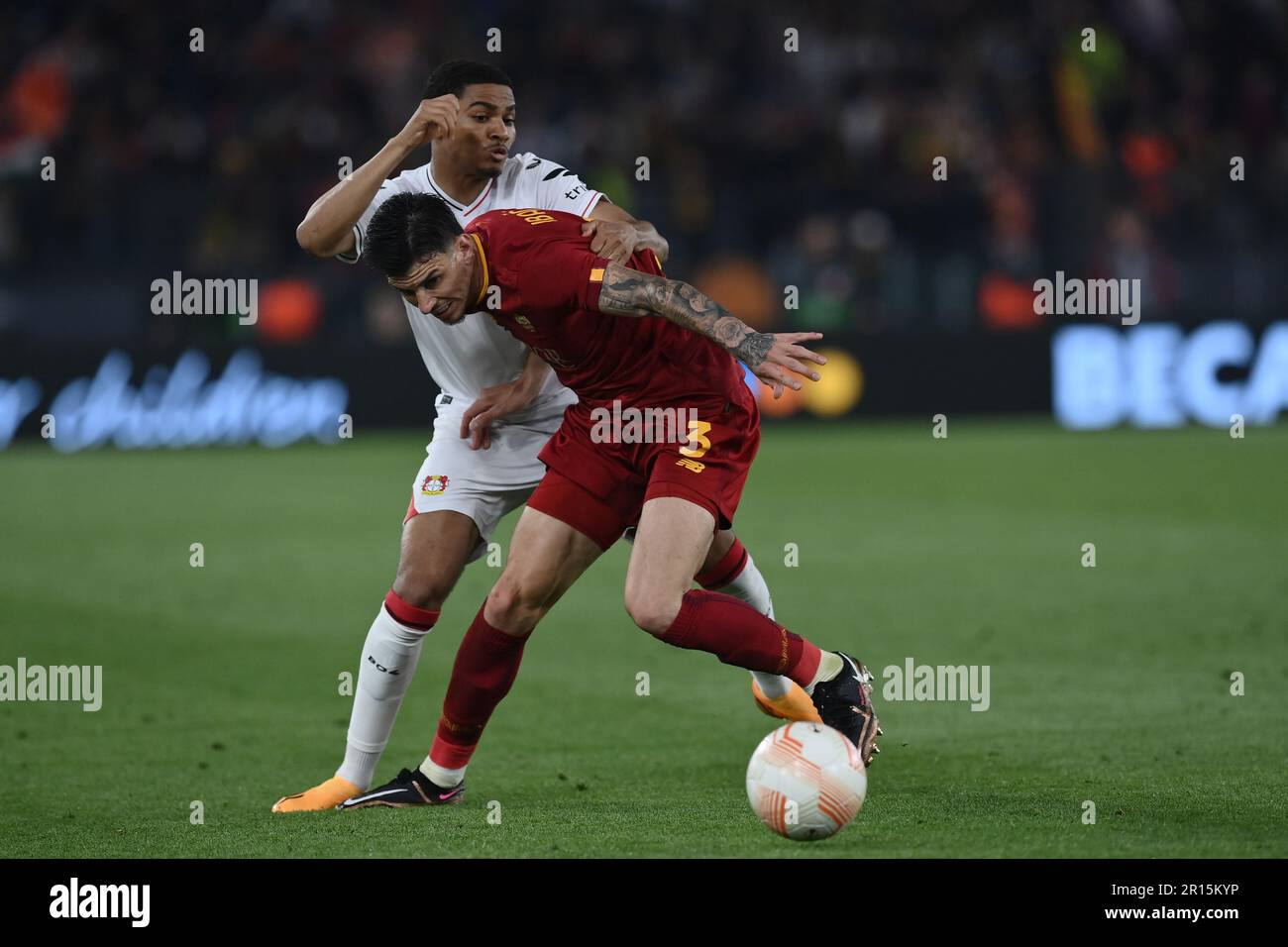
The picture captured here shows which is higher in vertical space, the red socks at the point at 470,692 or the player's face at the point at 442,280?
the player's face at the point at 442,280

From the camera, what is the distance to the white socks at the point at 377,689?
19.9 ft

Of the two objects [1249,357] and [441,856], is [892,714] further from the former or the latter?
[1249,357]

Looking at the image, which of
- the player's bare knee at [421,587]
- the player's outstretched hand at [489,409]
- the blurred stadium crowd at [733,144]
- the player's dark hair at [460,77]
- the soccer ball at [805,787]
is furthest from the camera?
the blurred stadium crowd at [733,144]

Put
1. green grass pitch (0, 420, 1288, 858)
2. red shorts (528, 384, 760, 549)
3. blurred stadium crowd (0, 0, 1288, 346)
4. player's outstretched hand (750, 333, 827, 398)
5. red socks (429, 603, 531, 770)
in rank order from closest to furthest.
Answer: player's outstretched hand (750, 333, 827, 398), green grass pitch (0, 420, 1288, 858), red shorts (528, 384, 760, 549), red socks (429, 603, 531, 770), blurred stadium crowd (0, 0, 1288, 346)

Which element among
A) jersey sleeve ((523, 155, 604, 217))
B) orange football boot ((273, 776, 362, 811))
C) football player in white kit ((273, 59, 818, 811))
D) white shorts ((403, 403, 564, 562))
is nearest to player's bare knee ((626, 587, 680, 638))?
football player in white kit ((273, 59, 818, 811))

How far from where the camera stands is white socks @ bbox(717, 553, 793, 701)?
6.39 meters

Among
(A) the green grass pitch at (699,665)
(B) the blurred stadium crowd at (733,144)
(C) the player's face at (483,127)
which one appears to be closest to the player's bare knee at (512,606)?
(A) the green grass pitch at (699,665)

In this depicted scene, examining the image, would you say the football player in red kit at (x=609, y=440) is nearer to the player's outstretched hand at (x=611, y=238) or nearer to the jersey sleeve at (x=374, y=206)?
the player's outstretched hand at (x=611, y=238)

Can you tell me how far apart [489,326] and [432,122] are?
0.78 meters

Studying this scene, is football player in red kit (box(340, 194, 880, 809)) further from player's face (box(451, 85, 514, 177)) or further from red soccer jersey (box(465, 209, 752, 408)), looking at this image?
player's face (box(451, 85, 514, 177))

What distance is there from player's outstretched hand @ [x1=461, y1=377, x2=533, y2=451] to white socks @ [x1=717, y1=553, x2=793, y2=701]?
0.97m

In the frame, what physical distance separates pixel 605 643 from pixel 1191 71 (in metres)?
16.1

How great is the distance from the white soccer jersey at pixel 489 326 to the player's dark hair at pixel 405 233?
0.77 m

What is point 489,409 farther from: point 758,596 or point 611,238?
point 758,596
